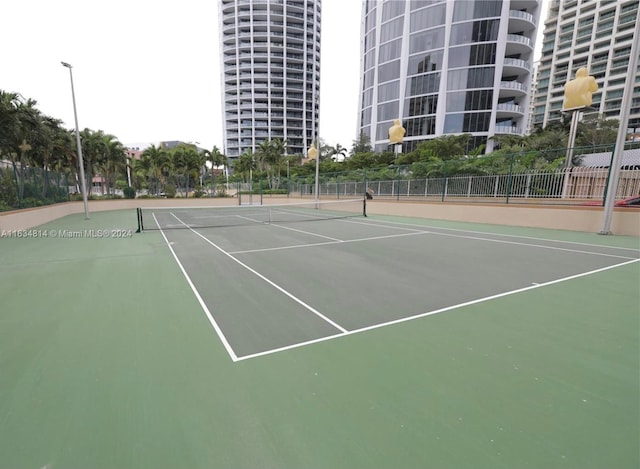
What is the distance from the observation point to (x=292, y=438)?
203cm

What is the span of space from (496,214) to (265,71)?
353 feet

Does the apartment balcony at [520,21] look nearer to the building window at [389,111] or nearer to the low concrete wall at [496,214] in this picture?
the building window at [389,111]

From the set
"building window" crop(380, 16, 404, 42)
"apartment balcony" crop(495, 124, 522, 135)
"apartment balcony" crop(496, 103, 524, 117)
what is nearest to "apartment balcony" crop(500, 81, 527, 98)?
"apartment balcony" crop(496, 103, 524, 117)

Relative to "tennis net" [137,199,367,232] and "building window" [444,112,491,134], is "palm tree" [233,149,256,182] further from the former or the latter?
"building window" [444,112,491,134]

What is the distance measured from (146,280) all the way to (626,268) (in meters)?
10.0

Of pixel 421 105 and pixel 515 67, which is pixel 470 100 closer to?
pixel 421 105

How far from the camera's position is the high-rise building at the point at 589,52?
68562 millimetres

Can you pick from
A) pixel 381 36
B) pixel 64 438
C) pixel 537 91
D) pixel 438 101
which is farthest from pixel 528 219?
pixel 537 91

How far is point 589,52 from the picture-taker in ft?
249

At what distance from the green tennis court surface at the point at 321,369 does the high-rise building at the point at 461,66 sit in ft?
184

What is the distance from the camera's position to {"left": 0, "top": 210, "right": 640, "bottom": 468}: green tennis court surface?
1958 mm

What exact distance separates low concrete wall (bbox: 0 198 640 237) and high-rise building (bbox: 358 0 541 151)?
42642mm

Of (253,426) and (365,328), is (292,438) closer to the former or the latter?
(253,426)

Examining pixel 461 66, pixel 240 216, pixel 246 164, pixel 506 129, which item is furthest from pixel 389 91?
pixel 240 216
